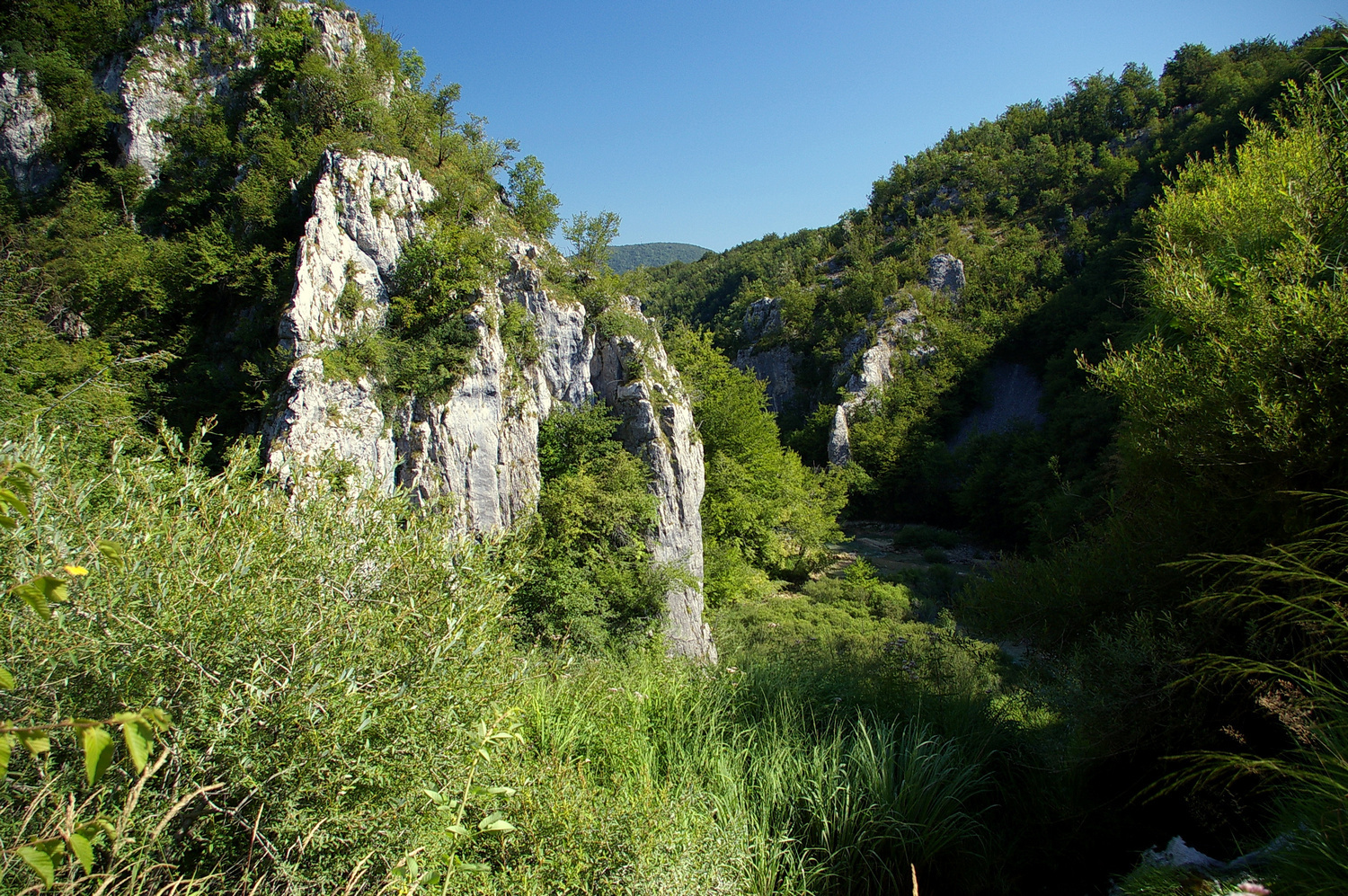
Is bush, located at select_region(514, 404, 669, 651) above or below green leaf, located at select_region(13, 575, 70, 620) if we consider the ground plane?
below

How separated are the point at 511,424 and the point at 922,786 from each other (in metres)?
10.6

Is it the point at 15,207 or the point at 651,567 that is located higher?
the point at 15,207

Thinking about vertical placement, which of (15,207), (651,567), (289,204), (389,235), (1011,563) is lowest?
(651,567)

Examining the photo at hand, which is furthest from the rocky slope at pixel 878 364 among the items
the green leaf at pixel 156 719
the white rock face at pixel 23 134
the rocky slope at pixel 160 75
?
the green leaf at pixel 156 719

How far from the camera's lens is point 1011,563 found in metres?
9.12

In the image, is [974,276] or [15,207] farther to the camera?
[974,276]

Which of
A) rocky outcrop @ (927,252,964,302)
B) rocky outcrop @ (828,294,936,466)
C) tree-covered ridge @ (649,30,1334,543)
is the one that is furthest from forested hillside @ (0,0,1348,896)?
rocky outcrop @ (927,252,964,302)

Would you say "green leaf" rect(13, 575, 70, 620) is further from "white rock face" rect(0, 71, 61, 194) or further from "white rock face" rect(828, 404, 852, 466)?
"white rock face" rect(828, 404, 852, 466)

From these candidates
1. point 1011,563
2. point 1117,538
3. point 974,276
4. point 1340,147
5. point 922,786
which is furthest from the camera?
point 974,276

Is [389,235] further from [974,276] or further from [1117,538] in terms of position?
[974,276]

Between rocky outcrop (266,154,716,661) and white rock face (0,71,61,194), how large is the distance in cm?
1011

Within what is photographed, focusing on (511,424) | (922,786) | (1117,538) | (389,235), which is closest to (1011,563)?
(1117,538)

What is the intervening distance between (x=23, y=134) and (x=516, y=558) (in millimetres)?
20961

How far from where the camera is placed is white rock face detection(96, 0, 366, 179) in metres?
14.7
